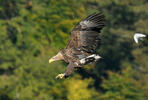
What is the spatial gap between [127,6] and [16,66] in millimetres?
13544

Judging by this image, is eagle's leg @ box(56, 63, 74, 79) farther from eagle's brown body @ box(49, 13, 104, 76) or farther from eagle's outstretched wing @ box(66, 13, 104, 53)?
eagle's outstretched wing @ box(66, 13, 104, 53)

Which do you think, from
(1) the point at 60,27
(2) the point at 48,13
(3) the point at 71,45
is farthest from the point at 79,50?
(2) the point at 48,13

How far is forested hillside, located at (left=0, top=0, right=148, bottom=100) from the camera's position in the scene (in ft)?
138

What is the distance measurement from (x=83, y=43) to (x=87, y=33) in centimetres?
31

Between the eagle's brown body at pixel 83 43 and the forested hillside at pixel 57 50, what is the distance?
18.5m

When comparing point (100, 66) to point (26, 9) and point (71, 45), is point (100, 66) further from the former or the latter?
point (71, 45)

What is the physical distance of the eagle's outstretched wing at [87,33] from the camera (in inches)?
672

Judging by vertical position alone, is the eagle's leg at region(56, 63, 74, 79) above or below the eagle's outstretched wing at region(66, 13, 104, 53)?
below

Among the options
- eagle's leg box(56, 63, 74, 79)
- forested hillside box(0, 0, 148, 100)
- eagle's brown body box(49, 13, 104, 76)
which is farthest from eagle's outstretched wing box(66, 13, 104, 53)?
forested hillside box(0, 0, 148, 100)

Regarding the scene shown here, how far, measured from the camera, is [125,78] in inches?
1731

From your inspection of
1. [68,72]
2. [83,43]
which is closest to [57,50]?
[83,43]

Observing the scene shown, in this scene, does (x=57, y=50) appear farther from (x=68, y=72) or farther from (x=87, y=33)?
(x=68, y=72)

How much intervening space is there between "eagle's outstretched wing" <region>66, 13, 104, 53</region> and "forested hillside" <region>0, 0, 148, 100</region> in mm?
18462

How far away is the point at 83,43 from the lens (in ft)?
57.3
